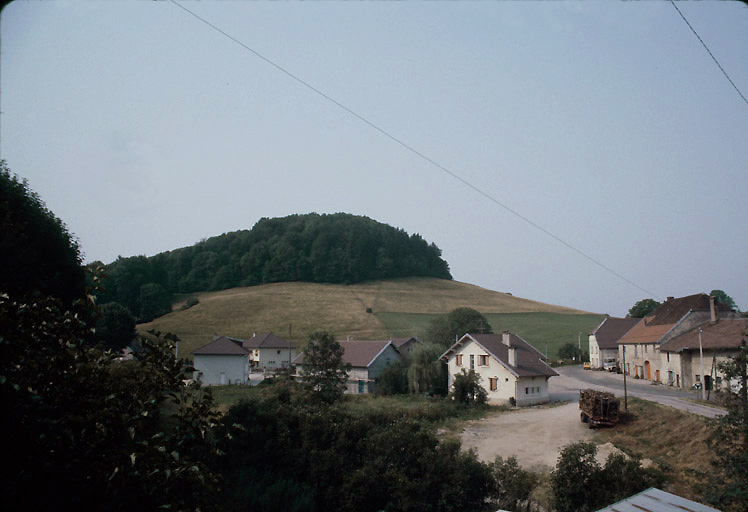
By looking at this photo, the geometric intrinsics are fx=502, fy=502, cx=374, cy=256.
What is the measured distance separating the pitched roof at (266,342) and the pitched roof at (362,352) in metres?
6.95

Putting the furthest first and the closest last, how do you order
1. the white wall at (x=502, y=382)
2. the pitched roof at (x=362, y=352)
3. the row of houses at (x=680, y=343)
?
the pitched roof at (x=362, y=352) < the white wall at (x=502, y=382) < the row of houses at (x=680, y=343)

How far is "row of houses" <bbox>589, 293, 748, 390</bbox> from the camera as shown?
35688 millimetres

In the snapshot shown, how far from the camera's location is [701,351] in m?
35.1

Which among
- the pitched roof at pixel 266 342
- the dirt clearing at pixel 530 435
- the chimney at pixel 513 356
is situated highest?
the pitched roof at pixel 266 342

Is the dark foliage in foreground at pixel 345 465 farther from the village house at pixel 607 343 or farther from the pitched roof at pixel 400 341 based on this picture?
the village house at pixel 607 343

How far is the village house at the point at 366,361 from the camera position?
50406 mm

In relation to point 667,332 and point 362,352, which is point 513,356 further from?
point 362,352

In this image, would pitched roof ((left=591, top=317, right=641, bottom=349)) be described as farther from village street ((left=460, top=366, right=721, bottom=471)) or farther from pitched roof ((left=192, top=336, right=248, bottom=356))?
pitched roof ((left=192, top=336, right=248, bottom=356))

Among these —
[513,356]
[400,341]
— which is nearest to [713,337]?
[513,356]

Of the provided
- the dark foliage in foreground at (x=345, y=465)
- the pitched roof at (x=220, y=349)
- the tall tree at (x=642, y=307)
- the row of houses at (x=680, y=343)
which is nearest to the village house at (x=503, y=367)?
the row of houses at (x=680, y=343)

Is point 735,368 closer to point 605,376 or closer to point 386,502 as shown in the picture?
point 386,502

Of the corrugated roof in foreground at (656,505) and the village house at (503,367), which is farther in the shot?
the village house at (503,367)

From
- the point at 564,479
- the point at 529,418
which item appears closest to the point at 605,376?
the point at 529,418

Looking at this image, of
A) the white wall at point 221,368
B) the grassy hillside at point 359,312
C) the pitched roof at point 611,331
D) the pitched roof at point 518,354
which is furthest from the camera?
the grassy hillside at point 359,312
